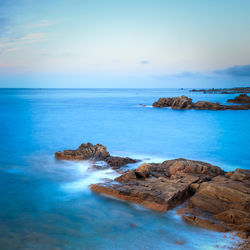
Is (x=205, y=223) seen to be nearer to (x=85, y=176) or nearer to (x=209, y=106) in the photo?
(x=85, y=176)

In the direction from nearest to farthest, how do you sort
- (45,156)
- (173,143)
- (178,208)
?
(178,208)
(45,156)
(173,143)

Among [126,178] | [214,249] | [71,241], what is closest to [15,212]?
[71,241]

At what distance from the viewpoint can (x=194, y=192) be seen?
832 centimetres

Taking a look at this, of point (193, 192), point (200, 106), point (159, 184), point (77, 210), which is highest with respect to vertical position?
point (200, 106)

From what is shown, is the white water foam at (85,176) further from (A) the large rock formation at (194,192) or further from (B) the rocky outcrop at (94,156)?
(B) the rocky outcrop at (94,156)

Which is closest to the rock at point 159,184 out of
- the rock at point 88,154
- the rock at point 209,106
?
the rock at point 88,154

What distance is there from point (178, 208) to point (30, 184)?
5956 millimetres

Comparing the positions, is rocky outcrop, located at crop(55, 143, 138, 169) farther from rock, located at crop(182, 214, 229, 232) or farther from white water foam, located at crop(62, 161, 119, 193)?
rock, located at crop(182, 214, 229, 232)

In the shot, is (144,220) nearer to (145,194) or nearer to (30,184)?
(145,194)

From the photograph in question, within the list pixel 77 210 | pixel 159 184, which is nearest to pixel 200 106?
pixel 159 184

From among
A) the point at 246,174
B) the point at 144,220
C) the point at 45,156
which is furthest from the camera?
the point at 45,156

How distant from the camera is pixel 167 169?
10312 millimetres

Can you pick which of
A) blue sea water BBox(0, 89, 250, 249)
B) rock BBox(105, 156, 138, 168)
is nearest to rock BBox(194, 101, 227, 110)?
blue sea water BBox(0, 89, 250, 249)

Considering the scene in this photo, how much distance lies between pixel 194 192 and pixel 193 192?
0.20 feet
